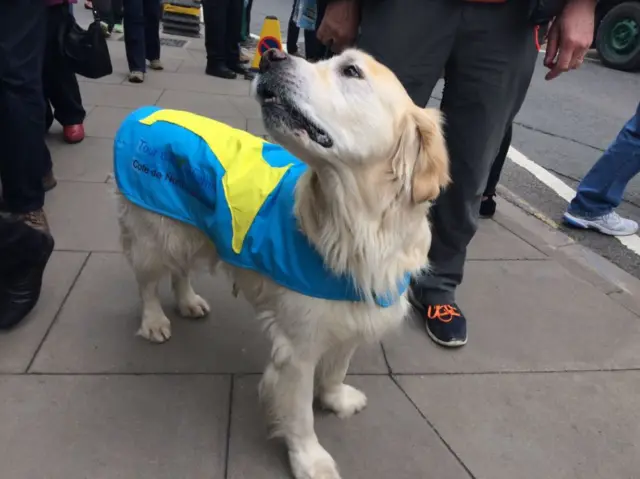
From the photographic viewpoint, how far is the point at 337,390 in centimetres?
253

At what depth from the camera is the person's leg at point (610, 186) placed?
4410 mm

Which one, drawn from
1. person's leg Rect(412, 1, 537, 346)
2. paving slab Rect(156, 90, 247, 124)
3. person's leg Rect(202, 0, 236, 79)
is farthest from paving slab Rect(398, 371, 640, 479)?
person's leg Rect(202, 0, 236, 79)

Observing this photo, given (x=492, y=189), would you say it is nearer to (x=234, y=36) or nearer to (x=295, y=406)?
(x=295, y=406)

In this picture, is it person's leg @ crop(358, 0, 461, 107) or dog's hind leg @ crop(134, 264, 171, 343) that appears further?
dog's hind leg @ crop(134, 264, 171, 343)

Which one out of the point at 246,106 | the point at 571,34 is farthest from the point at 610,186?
the point at 246,106

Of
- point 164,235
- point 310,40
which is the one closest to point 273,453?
point 164,235

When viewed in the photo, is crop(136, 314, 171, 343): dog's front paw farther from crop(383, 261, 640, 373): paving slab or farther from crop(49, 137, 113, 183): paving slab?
crop(49, 137, 113, 183): paving slab

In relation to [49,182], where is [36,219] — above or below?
above

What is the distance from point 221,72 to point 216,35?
18.4 inches

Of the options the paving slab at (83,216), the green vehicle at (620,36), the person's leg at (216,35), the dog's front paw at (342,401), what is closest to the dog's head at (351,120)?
the dog's front paw at (342,401)

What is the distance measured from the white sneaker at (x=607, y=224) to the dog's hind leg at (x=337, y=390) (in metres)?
2.83

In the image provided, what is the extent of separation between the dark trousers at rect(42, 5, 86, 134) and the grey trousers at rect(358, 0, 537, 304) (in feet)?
8.49

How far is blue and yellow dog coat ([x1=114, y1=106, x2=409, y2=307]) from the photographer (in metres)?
2.08

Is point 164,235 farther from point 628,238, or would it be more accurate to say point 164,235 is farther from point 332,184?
point 628,238
